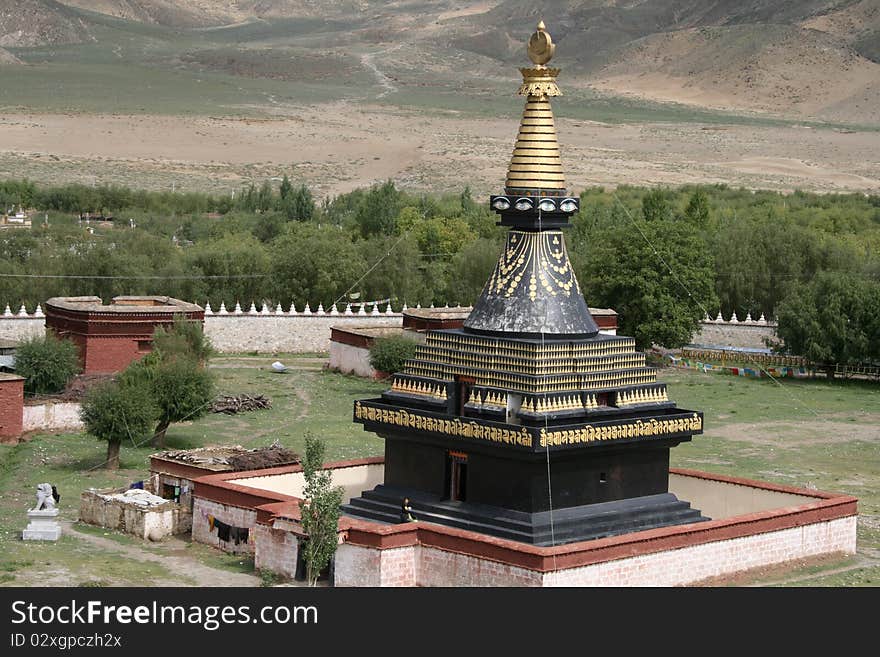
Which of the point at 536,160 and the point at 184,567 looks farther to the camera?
the point at 536,160

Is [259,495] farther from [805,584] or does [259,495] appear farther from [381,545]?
[805,584]

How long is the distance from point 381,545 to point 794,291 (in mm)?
39914

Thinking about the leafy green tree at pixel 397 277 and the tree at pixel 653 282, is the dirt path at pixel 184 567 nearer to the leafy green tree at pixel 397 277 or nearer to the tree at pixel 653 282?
the tree at pixel 653 282

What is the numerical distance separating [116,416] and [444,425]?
40.1 feet

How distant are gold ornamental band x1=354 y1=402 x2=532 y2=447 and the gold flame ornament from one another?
21.5 feet

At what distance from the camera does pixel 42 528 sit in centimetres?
3372

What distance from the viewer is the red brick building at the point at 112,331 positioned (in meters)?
56.8

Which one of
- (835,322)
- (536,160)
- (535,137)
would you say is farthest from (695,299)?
(536,160)

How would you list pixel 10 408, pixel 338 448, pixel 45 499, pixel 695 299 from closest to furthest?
pixel 45 499 < pixel 338 448 < pixel 10 408 < pixel 695 299

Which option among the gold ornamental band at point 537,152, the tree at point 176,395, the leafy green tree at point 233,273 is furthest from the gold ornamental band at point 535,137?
the leafy green tree at point 233,273

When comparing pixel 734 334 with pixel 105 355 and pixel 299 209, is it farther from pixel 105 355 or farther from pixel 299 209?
pixel 299 209

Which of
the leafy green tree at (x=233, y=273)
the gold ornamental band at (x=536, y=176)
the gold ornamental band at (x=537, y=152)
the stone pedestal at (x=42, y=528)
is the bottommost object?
the stone pedestal at (x=42, y=528)

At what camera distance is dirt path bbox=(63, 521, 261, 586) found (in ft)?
103

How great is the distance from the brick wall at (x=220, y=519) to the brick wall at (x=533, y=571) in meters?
3.38
